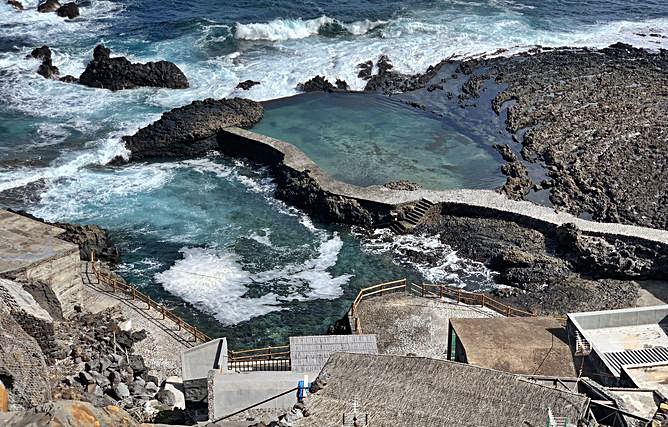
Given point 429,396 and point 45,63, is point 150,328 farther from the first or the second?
point 45,63

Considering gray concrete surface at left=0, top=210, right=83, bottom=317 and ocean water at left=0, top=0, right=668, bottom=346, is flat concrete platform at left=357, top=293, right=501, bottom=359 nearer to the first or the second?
ocean water at left=0, top=0, right=668, bottom=346

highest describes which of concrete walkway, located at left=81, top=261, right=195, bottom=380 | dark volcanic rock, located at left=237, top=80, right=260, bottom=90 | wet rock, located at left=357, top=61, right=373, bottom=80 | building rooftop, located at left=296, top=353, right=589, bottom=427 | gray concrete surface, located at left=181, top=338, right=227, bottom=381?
building rooftop, located at left=296, top=353, right=589, bottom=427

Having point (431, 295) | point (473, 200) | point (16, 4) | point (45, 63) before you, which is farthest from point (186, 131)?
point (16, 4)

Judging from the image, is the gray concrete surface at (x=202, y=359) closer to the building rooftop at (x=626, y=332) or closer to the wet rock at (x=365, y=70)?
the building rooftop at (x=626, y=332)

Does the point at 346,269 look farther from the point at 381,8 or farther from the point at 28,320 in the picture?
the point at 381,8

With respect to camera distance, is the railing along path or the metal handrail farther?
the metal handrail

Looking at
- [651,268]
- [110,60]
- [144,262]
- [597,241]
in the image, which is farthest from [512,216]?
[110,60]

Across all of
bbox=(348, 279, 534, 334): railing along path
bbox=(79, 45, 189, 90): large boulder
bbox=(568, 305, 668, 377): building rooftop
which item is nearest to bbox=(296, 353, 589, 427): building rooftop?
bbox=(568, 305, 668, 377): building rooftop
